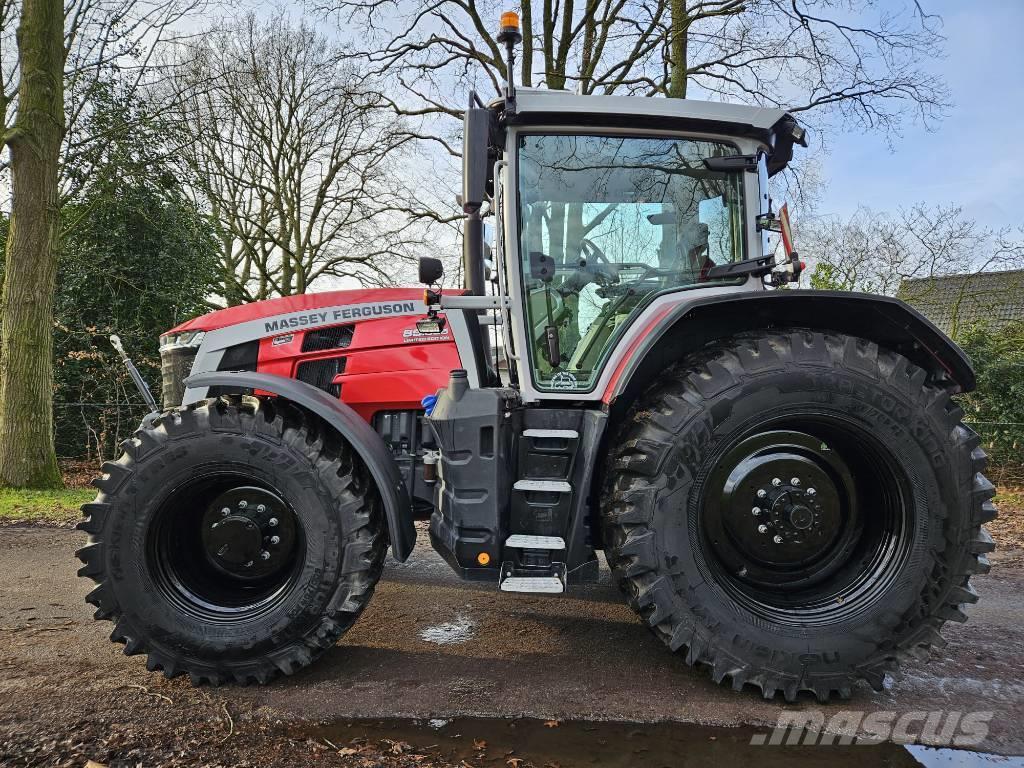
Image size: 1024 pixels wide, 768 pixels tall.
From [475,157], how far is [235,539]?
1.91 metres

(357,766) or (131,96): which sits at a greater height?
(131,96)

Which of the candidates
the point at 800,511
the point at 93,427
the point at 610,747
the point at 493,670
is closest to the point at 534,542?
the point at 493,670

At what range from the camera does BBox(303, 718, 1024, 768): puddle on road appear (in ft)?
7.11

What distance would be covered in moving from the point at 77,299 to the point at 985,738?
39.3 feet

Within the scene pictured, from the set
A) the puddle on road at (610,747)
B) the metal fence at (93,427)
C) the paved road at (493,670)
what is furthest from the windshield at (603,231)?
the metal fence at (93,427)

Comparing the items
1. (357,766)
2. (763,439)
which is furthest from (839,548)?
(357,766)

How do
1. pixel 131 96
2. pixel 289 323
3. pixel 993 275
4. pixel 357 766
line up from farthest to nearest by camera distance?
pixel 993 275
pixel 131 96
pixel 289 323
pixel 357 766

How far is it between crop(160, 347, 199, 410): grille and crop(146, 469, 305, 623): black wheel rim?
3.01ft

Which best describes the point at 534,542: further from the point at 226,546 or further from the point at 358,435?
the point at 226,546

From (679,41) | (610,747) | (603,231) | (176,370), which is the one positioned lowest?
(610,747)

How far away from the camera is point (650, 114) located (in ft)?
9.41

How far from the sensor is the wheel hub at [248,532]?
2857 mm

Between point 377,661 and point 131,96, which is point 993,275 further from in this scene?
point 131,96

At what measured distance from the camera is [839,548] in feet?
9.02
